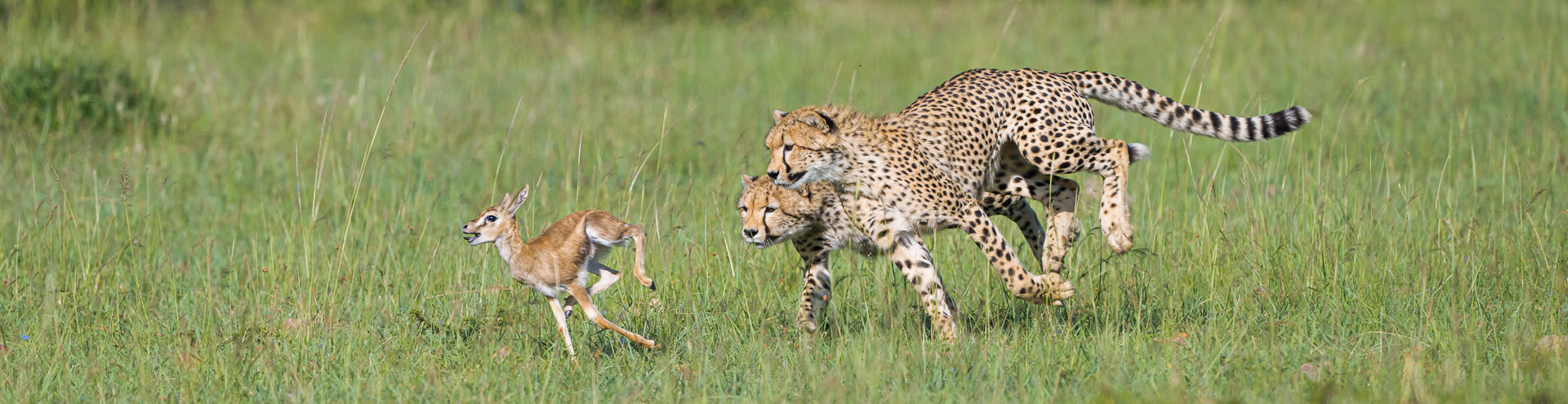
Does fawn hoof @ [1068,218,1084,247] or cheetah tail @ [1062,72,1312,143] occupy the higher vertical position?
cheetah tail @ [1062,72,1312,143]

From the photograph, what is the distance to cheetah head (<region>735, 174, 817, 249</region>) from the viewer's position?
432 cm

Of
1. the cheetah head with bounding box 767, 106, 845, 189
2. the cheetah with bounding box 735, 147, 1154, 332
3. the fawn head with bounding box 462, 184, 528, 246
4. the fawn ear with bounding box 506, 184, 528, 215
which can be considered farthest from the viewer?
the cheetah with bounding box 735, 147, 1154, 332

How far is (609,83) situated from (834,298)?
18.4 ft

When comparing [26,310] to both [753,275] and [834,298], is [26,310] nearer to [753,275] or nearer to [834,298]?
[753,275]

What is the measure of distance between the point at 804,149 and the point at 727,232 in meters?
1.65

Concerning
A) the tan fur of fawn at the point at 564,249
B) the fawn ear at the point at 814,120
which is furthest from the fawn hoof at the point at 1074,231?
the tan fur of fawn at the point at 564,249

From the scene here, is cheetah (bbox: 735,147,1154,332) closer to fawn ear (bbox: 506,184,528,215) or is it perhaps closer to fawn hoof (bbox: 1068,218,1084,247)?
fawn hoof (bbox: 1068,218,1084,247)

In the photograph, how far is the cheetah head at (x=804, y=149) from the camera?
4.27m

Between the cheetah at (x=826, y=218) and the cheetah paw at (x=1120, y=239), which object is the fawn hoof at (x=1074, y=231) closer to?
the cheetah at (x=826, y=218)

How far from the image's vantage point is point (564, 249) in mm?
3705

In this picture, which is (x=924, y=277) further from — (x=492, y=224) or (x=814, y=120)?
(x=492, y=224)

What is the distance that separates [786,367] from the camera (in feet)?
13.4

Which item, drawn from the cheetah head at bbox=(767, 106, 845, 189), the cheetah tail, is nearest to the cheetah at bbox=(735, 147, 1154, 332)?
the cheetah head at bbox=(767, 106, 845, 189)

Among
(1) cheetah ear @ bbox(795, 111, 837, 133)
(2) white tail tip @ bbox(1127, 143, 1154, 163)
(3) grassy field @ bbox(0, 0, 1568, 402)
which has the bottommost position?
(3) grassy field @ bbox(0, 0, 1568, 402)
